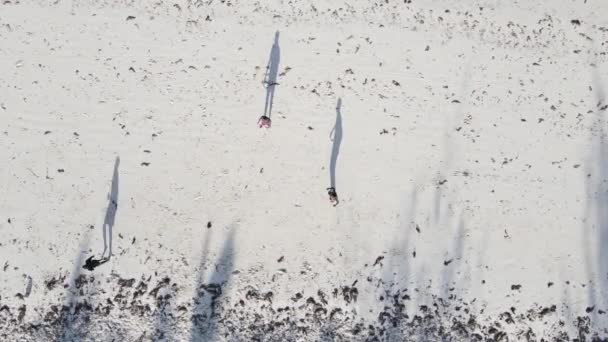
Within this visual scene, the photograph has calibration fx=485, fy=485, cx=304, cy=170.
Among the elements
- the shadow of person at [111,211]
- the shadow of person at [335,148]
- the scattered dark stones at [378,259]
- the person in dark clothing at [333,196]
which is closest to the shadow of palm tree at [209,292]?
the shadow of person at [111,211]

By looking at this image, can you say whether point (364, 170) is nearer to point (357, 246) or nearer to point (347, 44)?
point (357, 246)

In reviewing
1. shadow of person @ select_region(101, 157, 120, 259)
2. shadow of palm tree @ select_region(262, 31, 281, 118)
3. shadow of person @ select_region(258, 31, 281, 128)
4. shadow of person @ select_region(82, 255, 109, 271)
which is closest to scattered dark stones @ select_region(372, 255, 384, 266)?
shadow of person @ select_region(258, 31, 281, 128)

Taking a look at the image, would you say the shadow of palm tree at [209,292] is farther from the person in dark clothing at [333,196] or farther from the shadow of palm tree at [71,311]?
the shadow of palm tree at [71,311]

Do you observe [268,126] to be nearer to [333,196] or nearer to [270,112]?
[270,112]

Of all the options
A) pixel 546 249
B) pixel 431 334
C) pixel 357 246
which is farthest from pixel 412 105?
pixel 431 334

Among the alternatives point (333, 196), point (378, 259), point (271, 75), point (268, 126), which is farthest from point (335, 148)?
point (378, 259)

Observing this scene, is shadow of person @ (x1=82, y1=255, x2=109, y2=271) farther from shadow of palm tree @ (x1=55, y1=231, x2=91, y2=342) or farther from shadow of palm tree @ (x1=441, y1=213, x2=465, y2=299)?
shadow of palm tree @ (x1=441, y1=213, x2=465, y2=299)

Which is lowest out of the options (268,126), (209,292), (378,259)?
(209,292)
